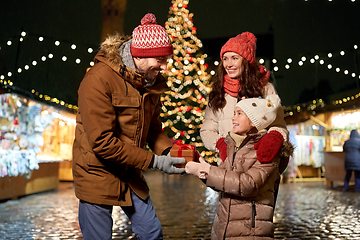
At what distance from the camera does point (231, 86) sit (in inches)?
131

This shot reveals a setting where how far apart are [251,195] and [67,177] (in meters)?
13.1

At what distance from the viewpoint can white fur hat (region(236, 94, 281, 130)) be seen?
2.85 meters

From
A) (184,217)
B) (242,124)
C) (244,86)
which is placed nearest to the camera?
(242,124)

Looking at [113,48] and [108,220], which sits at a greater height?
[113,48]

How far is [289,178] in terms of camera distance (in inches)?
665

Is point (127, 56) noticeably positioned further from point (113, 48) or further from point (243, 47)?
point (243, 47)

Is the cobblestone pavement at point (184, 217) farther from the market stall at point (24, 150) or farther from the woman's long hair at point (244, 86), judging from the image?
the woman's long hair at point (244, 86)

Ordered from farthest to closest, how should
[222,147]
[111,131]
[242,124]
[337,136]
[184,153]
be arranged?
1. [337,136]
2. [222,147]
3. [242,124]
4. [184,153]
5. [111,131]

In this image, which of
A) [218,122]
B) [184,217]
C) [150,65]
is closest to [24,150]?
[184,217]

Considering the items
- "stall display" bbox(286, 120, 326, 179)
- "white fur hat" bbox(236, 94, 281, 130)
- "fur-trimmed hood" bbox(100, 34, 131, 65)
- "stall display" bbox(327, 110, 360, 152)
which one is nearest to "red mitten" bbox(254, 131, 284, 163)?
"white fur hat" bbox(236, 94, 281, 130)

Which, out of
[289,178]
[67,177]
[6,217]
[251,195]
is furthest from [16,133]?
[289,178]

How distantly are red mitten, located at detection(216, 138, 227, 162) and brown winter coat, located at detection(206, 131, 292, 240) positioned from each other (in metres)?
0.16

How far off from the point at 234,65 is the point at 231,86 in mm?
167

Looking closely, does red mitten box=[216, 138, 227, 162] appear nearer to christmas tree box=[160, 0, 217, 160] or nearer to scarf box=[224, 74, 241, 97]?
scarf box=[224, 74, 241, 97]
